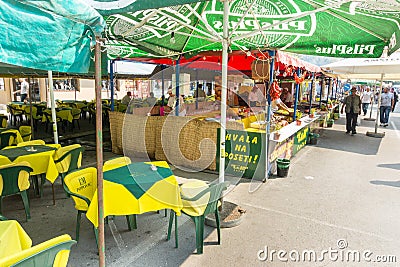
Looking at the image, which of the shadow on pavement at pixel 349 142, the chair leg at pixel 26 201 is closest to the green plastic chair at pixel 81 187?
the chair leg at pixel 26 201

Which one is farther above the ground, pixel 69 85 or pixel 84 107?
pixel 69 85

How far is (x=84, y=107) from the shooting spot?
1265cm

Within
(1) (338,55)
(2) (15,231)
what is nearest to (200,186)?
(2) (15,231)

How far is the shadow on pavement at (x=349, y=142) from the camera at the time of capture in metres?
8.77

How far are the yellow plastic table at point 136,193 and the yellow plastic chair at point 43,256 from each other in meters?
0.85

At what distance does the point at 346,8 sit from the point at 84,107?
37.3 feet

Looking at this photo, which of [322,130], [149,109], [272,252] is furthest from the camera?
[322,130]

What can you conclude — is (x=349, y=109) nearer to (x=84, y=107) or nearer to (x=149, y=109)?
(x=149, y=109)

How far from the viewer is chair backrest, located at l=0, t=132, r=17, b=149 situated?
5.87 metres

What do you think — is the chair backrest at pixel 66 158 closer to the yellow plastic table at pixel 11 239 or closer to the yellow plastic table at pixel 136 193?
the yellow plastic table at pixel 136 193

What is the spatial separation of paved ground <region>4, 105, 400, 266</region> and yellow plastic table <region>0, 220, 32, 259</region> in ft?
3.05

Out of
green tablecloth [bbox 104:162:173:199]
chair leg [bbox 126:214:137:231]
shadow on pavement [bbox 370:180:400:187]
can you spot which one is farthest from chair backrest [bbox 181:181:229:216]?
shadow on pavement [bbox 370:180:400:187]

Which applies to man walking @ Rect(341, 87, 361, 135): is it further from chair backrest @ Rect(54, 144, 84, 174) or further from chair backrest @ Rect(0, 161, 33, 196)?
chair backrest @ Rect(0, 161, 33, 196)

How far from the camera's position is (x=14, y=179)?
3.79m
